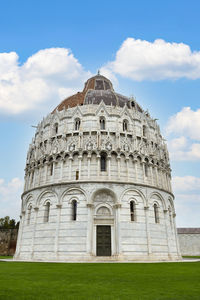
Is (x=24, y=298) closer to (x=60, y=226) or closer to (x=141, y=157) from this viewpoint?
(x=60, y=226)

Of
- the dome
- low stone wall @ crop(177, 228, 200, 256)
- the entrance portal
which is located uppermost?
the dome

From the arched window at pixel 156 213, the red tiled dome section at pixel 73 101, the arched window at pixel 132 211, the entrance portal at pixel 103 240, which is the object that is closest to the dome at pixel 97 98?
the red tiled dome section at pixel 73 101

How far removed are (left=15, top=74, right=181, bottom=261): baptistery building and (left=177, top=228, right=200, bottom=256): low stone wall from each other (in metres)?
33.5

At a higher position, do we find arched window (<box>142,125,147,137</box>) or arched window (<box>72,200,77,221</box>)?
arched window (<box>142,125,147,137</box>)

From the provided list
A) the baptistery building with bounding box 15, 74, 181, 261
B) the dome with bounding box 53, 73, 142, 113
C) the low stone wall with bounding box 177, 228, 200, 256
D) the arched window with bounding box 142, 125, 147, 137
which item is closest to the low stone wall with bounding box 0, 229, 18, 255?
the baptistery building with bounding box 15, 74, 181, 261

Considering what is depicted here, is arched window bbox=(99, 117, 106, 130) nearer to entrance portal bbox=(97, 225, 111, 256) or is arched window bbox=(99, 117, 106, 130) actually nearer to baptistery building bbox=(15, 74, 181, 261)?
baptistery building bbox=(15, 74, 181, 261)

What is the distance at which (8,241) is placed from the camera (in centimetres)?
5316

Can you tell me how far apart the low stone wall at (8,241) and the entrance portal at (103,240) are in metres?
29.7

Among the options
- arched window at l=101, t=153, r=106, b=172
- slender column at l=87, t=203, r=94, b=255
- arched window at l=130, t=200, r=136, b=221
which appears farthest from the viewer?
arched window at l=101, t=153, r=106, b=172

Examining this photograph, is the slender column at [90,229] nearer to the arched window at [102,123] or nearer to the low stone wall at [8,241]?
the arched window at [102,123]

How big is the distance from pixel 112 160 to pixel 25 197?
1464cm

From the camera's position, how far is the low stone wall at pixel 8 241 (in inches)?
2087

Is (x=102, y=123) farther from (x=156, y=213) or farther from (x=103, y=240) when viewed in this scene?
(x=103, y=240)

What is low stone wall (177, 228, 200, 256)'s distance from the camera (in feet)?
214
